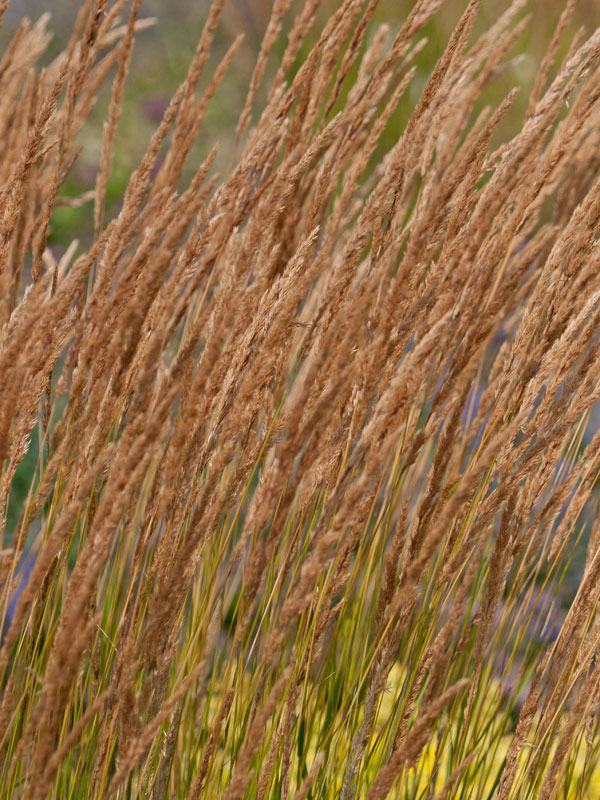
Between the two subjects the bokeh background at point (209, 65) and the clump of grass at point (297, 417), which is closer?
the clump of grass at point (297, 417)

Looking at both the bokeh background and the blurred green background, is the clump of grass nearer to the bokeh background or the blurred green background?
the bokeh background

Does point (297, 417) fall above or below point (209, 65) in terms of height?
below

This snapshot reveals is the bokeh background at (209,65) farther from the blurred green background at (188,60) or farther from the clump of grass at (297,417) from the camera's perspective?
the clump of grass at (297,417)

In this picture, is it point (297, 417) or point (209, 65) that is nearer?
point (297, 417)

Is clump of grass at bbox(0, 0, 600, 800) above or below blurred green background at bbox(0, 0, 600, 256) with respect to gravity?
below

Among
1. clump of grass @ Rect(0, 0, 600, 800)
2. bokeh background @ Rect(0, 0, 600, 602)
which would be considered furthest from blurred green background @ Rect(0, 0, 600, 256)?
clump of grass @ Rect(0, 0, 600, 800)

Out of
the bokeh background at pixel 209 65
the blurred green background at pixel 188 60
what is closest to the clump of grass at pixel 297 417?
the bokeh background at pixel 209 65

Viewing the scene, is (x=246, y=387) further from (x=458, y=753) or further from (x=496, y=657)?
(x=496, y=657)

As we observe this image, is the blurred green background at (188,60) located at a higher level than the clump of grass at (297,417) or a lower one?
higher

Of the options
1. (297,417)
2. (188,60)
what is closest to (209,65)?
(188,60)

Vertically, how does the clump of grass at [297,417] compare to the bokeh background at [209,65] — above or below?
below

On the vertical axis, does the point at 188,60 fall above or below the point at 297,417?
above

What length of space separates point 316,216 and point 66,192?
13.1 feet

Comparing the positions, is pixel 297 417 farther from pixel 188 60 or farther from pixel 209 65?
pixel 188 60
